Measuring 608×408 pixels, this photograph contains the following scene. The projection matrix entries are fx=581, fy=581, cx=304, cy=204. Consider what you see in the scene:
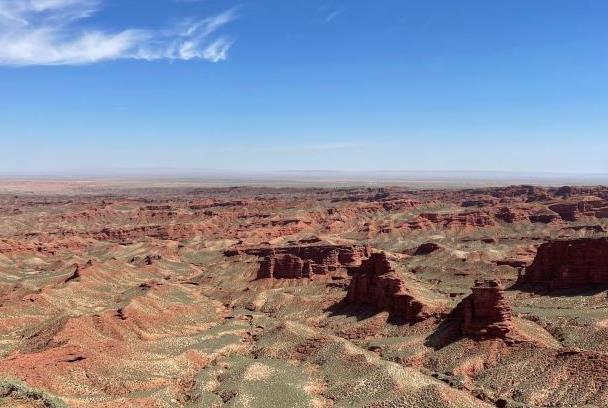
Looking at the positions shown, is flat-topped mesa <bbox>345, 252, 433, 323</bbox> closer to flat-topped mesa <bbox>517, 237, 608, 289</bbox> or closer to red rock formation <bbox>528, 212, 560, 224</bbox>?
flat-topped mesa <bbox>517, 237, 608, 289</bbox>

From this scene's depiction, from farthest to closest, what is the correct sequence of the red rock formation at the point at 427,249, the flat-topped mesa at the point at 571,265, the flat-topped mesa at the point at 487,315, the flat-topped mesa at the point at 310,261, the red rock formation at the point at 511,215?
1. the red rock formation at the point at 511,215
2. the red rock formation at the point at 427,249
3. the flat-topped mesa at the point at 310,261
4. the flat-topped mesa at the point at 571,265
5. the flat-topped mesa at the point at 487,315

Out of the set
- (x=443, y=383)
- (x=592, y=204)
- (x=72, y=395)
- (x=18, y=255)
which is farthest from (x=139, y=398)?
(x=592, y=204)

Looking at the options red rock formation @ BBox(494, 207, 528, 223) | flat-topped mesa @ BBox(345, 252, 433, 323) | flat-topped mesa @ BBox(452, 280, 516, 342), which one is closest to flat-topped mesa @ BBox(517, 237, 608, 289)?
flat-topped mesa @ BBox(345, 252, 433, 323)

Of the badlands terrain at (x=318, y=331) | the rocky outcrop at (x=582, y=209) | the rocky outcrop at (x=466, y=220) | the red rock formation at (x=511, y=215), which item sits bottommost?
the badlands terrain at (x=318, y=331)

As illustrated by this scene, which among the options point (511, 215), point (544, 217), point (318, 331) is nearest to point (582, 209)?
point (544, 217)

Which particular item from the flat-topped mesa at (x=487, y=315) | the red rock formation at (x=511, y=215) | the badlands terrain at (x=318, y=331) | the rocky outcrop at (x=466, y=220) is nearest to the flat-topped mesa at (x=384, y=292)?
the badlands terrain at (x=318, y=331)

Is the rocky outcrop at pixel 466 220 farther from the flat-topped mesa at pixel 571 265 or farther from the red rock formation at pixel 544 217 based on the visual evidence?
the flat-topped mesa at pixel 571 265
